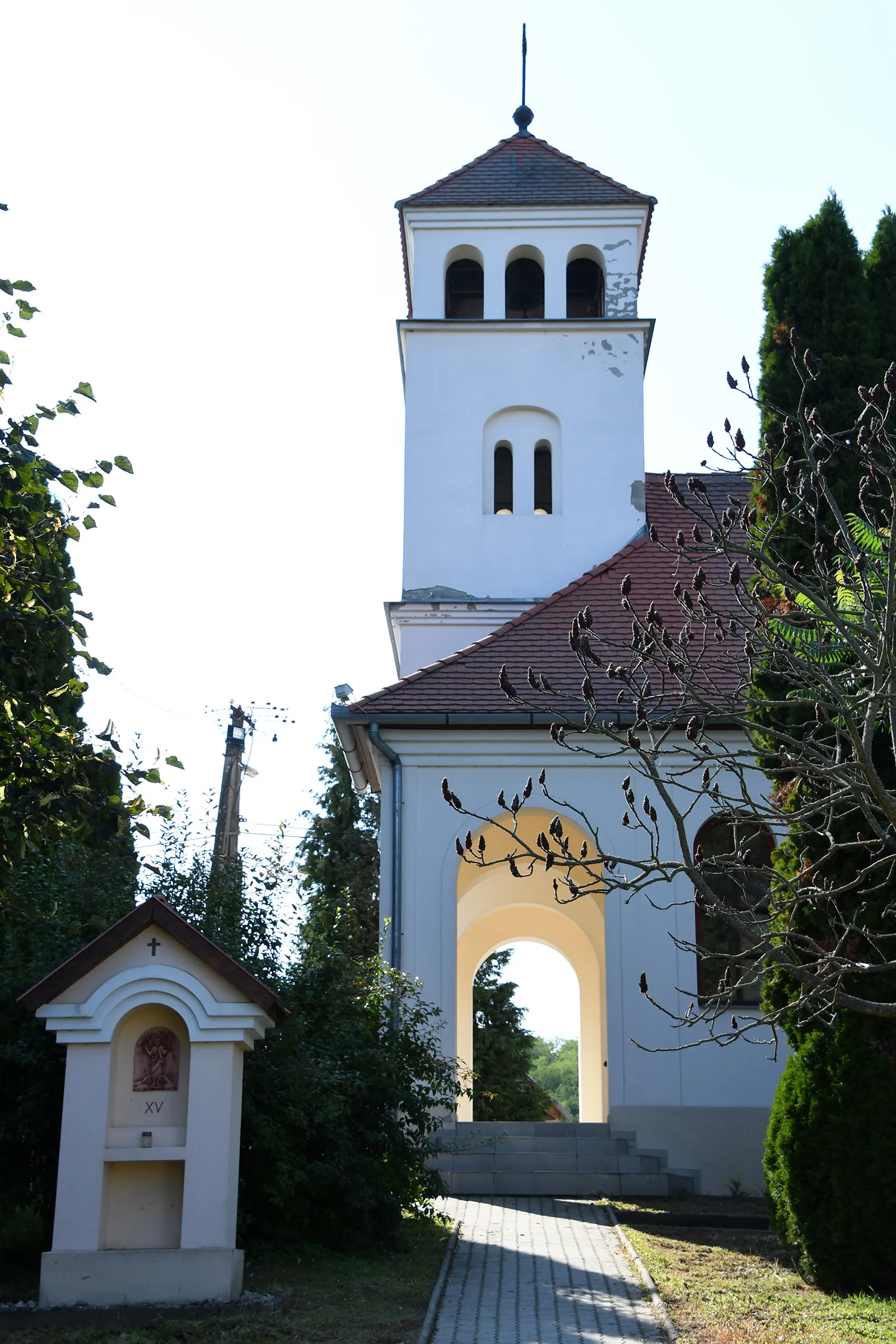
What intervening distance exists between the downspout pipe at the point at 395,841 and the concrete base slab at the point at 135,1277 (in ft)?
25.2

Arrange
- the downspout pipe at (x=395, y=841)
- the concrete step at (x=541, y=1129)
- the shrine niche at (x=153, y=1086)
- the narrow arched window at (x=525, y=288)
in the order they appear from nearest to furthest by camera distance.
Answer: the shrine niche at (x=153, y=1086) < the concrete step at (x=541, y=1129) < the downspout pipe at (x=395, y=841) < the narrow arched window at (x=525, y=288)

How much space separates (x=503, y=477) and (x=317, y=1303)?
15937 mm

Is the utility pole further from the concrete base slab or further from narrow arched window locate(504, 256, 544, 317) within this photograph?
the concrete base slab

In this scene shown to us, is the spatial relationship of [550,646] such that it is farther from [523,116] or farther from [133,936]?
[523,116]

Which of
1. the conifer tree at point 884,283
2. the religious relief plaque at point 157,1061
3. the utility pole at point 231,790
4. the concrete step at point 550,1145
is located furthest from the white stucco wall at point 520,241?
the religious relief plaque at point 157,1061

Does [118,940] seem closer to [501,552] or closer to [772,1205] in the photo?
[772,1205]

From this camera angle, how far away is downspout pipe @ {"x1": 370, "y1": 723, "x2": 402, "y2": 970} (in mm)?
16500

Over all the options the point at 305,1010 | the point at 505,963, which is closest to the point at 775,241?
the point at 305,1010

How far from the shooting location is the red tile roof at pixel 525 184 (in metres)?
23.6

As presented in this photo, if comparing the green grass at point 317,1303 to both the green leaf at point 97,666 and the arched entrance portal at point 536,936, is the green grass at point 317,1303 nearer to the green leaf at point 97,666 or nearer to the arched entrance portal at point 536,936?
the green leaf at point 97,666

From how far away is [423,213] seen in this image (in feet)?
77.9

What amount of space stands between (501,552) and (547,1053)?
342 ft

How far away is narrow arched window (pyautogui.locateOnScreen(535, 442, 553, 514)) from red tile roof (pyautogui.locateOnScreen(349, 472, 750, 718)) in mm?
2300

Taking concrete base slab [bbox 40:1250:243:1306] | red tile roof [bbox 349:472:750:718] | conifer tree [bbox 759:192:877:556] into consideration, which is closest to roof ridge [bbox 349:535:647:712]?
red tile roof [bbox 349:472:750:718]
